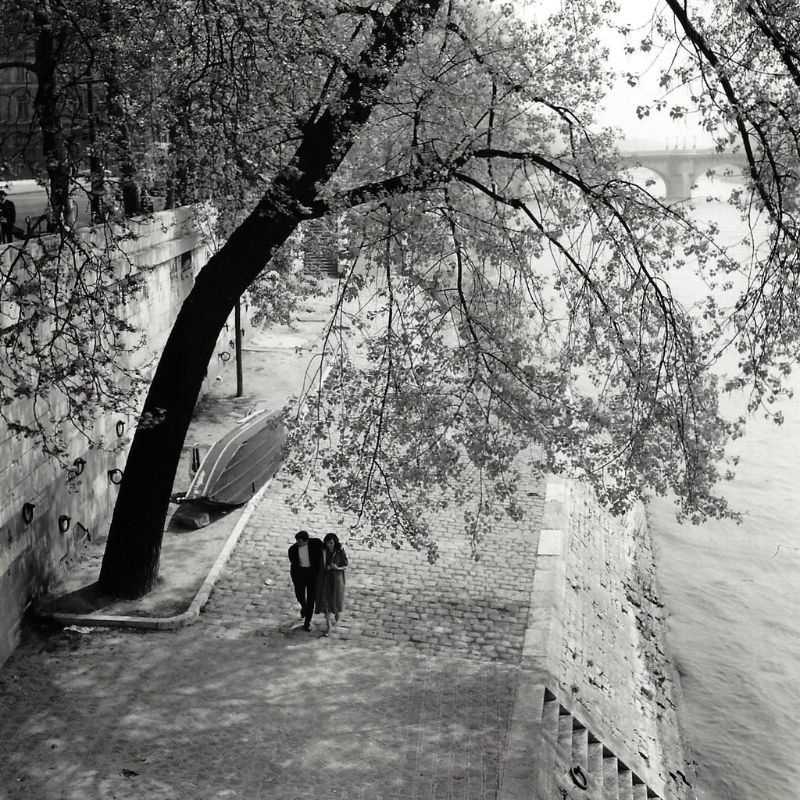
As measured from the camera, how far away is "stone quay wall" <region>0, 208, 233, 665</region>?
11.0 m

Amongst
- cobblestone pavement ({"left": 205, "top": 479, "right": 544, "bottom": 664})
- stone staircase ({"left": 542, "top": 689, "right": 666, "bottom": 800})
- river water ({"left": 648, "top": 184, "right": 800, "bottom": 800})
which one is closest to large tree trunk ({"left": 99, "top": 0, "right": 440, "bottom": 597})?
cobblestone pavement ({"left": 205, "top": 479, "right": 544, "bottom": 664})

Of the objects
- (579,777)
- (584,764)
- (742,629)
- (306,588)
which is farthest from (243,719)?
(742,629)

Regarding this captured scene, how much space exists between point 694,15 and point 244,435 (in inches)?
422

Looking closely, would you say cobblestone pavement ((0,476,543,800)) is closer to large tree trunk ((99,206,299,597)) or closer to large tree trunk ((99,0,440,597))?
large tree trunk ((99,206,299,597))

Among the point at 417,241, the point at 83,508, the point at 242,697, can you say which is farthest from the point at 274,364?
the point at 242,697

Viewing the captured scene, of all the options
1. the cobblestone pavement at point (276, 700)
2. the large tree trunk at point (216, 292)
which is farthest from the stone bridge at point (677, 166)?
the large tree trunk at point (216, 292)

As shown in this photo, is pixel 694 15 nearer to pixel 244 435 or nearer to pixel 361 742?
pixel 361 742

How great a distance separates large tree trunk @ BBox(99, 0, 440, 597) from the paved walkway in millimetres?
1143

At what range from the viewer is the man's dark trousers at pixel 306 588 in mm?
11883

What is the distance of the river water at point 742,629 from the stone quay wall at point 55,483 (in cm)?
838

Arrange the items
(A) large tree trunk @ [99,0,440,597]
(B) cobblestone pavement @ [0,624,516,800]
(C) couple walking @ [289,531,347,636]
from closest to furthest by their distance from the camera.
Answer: (B) cobblestone pavement @ [0,624,516,800] < (A) large tree trunk @ [99,0,440,597] < (C) couple walking @ [289,531,347,636]

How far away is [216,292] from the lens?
11672 mm

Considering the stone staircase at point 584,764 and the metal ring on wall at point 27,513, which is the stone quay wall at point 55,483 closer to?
Result: the metal ring on wall at point 27,513

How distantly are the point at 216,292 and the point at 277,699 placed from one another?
459 cm
